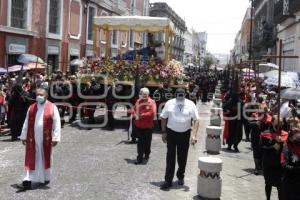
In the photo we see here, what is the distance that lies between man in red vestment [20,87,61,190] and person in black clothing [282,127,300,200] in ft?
12.0

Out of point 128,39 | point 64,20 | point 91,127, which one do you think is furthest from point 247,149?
point 128,39

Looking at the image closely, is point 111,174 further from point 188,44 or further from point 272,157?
point 188,44

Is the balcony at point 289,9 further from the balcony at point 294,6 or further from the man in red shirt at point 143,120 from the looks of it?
the man in red shirt at point 143,120

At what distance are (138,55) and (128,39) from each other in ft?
84.5

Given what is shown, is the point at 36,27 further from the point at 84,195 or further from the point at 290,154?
the point at 290,154

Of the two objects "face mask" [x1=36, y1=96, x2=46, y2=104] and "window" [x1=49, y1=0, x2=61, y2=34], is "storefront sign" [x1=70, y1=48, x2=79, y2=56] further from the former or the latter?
"face mask" [x1=36, y1=96, x2=46, y2=104]

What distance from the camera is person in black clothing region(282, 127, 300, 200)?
665cm

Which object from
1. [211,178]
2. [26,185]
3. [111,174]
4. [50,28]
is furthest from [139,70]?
[50,28]

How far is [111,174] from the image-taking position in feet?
31.9

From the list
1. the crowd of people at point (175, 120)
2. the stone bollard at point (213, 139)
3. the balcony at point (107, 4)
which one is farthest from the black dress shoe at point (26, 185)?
the balcony at point (107, 4)

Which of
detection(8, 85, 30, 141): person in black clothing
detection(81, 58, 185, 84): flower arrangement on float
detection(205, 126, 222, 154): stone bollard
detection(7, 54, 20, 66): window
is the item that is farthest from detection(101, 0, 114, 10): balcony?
detection(205, 126, 222, 154): stone bollard

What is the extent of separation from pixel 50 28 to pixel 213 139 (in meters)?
17.4

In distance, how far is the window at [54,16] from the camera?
91.4ft

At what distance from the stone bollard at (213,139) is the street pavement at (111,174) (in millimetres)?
228
